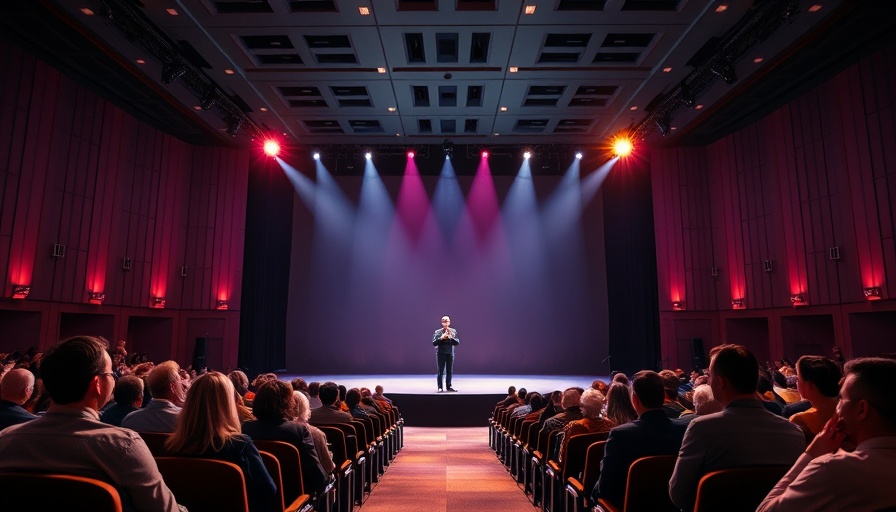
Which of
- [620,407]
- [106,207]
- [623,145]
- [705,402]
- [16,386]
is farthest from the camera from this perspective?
[623,145]

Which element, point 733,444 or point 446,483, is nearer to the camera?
point 733,444

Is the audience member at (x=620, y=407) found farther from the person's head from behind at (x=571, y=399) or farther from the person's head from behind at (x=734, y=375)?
the person's head from behind at (x=734, y=375)

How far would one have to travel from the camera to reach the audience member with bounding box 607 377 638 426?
3.48m

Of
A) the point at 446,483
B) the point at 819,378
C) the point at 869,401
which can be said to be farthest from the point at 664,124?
the point at 869,401

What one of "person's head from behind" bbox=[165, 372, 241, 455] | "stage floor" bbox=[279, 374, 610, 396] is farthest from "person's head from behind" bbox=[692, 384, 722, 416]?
"stage floor" bbox=[279, 374, 610, 396]

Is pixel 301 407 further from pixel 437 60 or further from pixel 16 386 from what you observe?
pixel 437 60

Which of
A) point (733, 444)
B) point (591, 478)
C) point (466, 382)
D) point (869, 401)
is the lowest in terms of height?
point (466, 382)

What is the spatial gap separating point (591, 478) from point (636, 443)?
0.52m

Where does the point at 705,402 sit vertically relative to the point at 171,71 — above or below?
below

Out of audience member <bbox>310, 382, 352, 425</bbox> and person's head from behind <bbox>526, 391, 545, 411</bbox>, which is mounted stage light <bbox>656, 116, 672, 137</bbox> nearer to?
person's head from behind <bbox>526, 391, 545, 411</bbox>

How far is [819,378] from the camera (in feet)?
8.16

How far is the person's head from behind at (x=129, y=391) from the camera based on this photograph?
326 cm

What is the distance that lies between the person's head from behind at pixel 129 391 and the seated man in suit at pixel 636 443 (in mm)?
2666

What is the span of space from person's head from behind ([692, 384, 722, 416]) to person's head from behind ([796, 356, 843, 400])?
0.56 m
